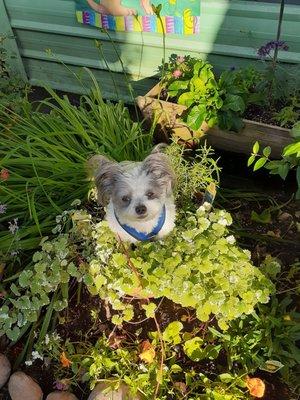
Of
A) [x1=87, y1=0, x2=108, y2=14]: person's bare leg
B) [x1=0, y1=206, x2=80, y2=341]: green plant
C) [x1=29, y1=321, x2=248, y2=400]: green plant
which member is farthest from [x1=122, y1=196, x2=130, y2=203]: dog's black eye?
[x1=87, y1=0, x2=108, y2=14]: person's bare leg

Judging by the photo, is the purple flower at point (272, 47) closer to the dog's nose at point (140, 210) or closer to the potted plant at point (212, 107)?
the potted plant at point (212, 107)

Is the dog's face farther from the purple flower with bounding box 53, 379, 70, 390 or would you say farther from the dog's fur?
the dog's fur

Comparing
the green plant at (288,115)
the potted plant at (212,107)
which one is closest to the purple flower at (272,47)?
the potted plant at (212,107)

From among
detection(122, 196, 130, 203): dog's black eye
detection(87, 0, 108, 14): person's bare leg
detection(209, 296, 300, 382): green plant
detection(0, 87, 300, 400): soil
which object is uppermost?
detection(87, 0, 108, 14): person's bare leg

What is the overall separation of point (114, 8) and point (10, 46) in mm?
1419

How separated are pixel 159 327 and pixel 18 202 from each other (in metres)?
1.31

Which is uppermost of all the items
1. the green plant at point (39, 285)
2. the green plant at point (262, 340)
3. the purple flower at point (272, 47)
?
the purple flower at point (272, 47)

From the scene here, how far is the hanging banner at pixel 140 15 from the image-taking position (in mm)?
3418

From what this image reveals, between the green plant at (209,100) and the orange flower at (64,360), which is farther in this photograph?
the green plant at (209,100)

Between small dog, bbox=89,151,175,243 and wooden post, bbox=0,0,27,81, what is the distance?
8.09 feet

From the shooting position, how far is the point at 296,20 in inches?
125

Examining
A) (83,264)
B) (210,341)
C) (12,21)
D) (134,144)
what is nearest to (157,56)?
(134,144)

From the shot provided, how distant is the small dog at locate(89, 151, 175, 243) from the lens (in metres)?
2.39

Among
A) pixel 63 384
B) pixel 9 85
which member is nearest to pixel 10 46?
pixel 9 85
